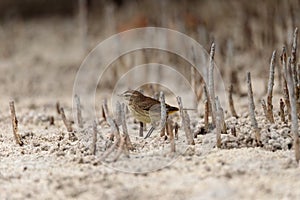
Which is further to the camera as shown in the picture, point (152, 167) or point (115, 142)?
point (115, 142)

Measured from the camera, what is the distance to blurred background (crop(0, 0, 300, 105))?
552 cm

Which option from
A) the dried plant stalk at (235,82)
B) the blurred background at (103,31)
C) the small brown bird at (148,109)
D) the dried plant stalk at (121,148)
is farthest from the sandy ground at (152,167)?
the blurred background at (103,31)

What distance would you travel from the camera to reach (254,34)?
6156mm

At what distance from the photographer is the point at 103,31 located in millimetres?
7266

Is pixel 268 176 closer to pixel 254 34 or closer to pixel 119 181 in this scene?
pixel 119 181

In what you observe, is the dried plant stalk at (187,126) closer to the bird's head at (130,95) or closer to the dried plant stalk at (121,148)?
the dried plant stalk at (121,148)

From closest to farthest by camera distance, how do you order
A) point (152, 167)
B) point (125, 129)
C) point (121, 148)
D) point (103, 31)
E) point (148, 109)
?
point (152, 167), point (121, 148), point (125, 129), point (148, 109), point (103, 31)

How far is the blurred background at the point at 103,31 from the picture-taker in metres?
5.52

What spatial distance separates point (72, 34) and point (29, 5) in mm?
790

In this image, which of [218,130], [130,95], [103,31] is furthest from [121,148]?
[103,31]

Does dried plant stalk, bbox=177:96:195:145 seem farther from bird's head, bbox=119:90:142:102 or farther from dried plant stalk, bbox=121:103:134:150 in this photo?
bird's head, bbox=119:90:142:102

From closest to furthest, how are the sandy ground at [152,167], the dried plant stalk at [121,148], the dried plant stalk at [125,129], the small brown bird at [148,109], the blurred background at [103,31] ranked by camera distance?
the sandy ground at [152,167]
the dried plant stalk at [121,148]
the dried plant stalk at [125,129]
the small brown bird at [148,109]
the blurred background at [103,31]

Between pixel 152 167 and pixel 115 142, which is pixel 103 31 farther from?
pixel 152 167

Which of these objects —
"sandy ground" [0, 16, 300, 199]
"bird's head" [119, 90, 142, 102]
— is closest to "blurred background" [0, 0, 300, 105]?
"bird's head" [119, 90, 142, 102]
